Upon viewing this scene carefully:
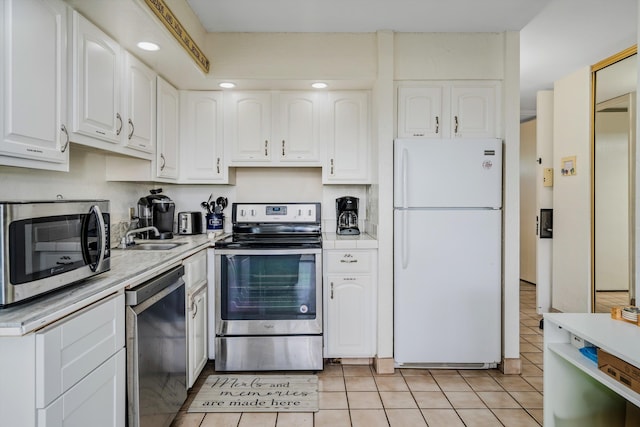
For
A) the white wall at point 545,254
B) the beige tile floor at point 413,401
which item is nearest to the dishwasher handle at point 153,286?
the beige tile floor at point 413,401

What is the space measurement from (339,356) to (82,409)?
1840 millimetres

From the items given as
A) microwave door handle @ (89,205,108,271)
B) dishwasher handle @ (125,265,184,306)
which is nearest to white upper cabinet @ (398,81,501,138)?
dishwasher handle @ (125,265,184,306)

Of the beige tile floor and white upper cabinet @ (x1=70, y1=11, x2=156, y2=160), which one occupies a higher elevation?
white upper cabinet @ (x1=70, y1=11, x2=156, y2=160)

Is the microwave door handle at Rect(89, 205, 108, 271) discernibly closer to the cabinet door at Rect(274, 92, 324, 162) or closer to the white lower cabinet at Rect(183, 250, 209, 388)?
the white lower cabinet at Rect(183, 250, 209, 388)

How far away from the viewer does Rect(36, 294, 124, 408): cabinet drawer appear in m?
1.06

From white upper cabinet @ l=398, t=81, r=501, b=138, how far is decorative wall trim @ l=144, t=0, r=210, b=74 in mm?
1408

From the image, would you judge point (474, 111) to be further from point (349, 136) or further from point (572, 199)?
point (572, 199)

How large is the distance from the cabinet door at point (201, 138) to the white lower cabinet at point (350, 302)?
1.17m

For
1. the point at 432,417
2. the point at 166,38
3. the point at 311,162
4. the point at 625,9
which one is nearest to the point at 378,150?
the point at 311,162

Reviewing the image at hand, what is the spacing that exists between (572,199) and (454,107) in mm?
1910

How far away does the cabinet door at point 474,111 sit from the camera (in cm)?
279

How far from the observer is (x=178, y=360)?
205cm

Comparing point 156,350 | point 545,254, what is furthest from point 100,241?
point 545,254

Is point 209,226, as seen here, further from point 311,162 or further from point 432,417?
point 432,417
